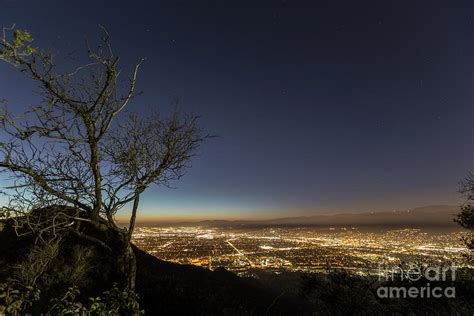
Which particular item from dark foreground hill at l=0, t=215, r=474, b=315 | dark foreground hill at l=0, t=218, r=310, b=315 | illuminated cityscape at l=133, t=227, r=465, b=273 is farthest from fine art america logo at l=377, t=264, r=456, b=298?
dark foreground hill at l=0, t=218, r=310, b=315

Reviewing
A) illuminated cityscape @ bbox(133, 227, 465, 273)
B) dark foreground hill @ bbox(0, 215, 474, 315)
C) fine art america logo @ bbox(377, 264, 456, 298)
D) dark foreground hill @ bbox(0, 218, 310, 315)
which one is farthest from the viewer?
illuminated cityscape @ bbox(133, 227, 465, 273)

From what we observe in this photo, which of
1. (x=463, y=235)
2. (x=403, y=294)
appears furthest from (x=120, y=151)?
(x=463, y=235)

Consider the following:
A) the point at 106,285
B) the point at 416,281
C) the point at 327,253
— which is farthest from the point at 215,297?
the point at 327,253

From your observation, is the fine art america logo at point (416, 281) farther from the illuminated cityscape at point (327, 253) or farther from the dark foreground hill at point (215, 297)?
the illuminated cityscape at point (327, 253)

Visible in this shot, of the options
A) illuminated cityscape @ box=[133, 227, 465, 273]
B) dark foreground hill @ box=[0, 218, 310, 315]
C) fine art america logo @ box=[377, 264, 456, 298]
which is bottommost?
illuminated cityscape @ box=[133, 227, 465, 273]

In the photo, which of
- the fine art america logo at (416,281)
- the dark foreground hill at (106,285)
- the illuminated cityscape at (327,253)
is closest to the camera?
the fine art america logo at (416,281)

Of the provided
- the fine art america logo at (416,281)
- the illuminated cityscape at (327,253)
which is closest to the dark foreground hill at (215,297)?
the fine art america logo at (416,281)

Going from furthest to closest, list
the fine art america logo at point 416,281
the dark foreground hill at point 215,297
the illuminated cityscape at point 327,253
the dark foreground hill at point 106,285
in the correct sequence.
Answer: the illuminated cityscape at point 327,253
the dark foreground hill at point 106,285
the fine art america logo at point 416,281
the dark foreground hill at point 215,297

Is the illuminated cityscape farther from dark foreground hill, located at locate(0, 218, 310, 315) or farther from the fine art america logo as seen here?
dark foreground hill, located at locate(0, 218, 310, 315)
